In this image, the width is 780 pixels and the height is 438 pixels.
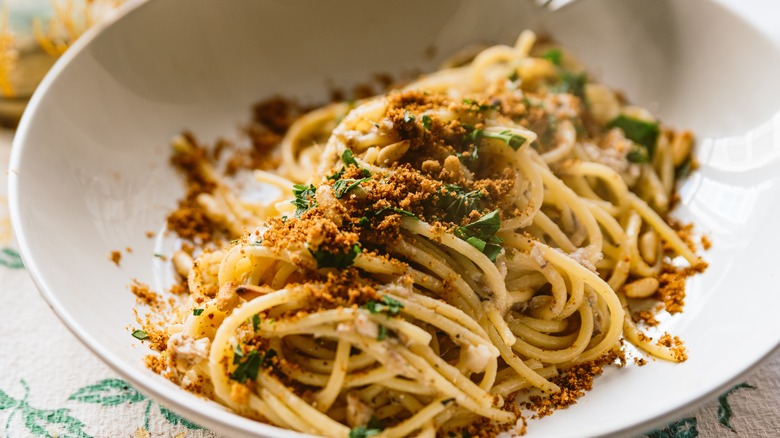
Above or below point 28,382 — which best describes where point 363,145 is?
above

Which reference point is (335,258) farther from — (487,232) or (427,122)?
(427,122)

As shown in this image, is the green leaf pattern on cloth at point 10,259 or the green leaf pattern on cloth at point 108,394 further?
the green leaf pattern on cloth at point 10,259

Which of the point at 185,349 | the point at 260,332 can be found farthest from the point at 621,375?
the point at 185,349

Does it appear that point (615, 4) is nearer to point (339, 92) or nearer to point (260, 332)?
point (339, 92)

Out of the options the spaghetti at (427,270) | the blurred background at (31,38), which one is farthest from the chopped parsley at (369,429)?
the blurred background at (31,38)

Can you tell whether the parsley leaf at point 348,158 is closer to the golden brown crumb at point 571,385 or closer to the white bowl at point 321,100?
the white bowl at point 321,100

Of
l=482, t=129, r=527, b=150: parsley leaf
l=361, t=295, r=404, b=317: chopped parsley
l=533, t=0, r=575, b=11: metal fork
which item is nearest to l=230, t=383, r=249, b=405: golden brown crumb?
l=361, t=295, r=404, b=317: chopped parsley

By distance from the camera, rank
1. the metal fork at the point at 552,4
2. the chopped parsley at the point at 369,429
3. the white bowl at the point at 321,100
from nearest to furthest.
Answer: the chopped parsley at the point at 369,429, the white bowl at the point at 321,100, the metal fork at the point at 552,4
